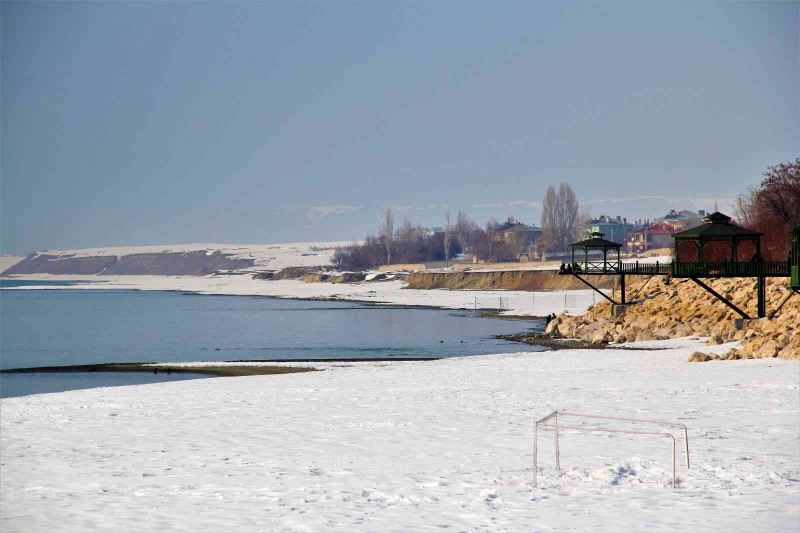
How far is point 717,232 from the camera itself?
44.9 m

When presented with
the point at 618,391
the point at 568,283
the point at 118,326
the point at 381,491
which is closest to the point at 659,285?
the point at 618,391

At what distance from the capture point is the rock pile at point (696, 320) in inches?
1305

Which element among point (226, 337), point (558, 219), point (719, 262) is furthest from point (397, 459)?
point (558, 219)

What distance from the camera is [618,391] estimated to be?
1019 inches

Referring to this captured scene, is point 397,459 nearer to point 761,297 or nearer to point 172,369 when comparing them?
point 172,369

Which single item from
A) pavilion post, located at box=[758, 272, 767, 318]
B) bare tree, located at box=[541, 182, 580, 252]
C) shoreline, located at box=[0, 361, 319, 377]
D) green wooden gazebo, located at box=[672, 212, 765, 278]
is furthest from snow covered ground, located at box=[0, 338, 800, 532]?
bare tree, located at box=[541, 182, 580, 252]

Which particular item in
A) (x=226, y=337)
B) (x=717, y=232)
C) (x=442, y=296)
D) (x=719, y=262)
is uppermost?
(x=717, y=232)

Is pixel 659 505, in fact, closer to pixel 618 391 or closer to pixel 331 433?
pixel 331 433

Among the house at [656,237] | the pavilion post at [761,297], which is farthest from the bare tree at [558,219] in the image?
the pavilion post at [761,297]

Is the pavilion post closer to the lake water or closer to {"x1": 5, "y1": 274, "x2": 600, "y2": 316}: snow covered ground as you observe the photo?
the lake water

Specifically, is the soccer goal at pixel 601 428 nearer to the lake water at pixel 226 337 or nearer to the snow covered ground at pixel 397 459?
the snow covered ground at pixel 397 459

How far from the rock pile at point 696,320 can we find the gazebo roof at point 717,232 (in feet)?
9.23

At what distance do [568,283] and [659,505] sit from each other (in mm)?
100635

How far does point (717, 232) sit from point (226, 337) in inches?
1153
